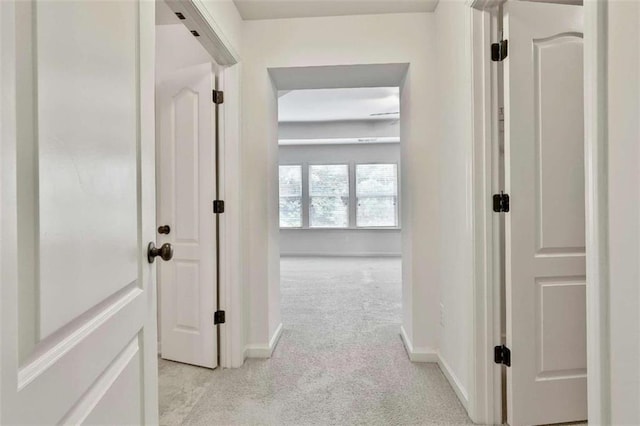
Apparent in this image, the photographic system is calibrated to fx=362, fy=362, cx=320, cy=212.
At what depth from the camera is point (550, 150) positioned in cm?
181

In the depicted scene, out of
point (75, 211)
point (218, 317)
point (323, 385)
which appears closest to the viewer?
point (75, 211)

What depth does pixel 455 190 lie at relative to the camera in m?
2.22

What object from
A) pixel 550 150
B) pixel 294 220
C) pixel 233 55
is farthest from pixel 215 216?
pixel 294 220

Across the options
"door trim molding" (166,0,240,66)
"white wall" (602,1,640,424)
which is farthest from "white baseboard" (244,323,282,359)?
"white wall" (602,1,640,424)

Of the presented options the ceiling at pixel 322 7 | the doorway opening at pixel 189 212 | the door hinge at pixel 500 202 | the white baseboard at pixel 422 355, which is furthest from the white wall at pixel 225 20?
the white baseboard at pixel 422 355

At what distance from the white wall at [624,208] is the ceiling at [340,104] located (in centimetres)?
430

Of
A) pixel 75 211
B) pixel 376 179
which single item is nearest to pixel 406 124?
pixel 75 211

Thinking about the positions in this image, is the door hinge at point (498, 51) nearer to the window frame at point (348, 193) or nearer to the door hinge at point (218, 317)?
the door hinge at point (218, 317)

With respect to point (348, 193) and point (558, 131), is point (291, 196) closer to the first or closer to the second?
point (348, 193)

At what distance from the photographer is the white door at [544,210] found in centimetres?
180

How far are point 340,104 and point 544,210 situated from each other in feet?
15.9

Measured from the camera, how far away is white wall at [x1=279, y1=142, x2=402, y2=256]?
839 cm

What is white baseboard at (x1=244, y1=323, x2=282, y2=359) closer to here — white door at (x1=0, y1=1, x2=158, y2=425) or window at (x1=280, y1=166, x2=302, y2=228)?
white door at (x1=0, y1=1, x2=158, y2=425)

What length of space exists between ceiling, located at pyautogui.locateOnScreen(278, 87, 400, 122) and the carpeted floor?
3338 millimetres
